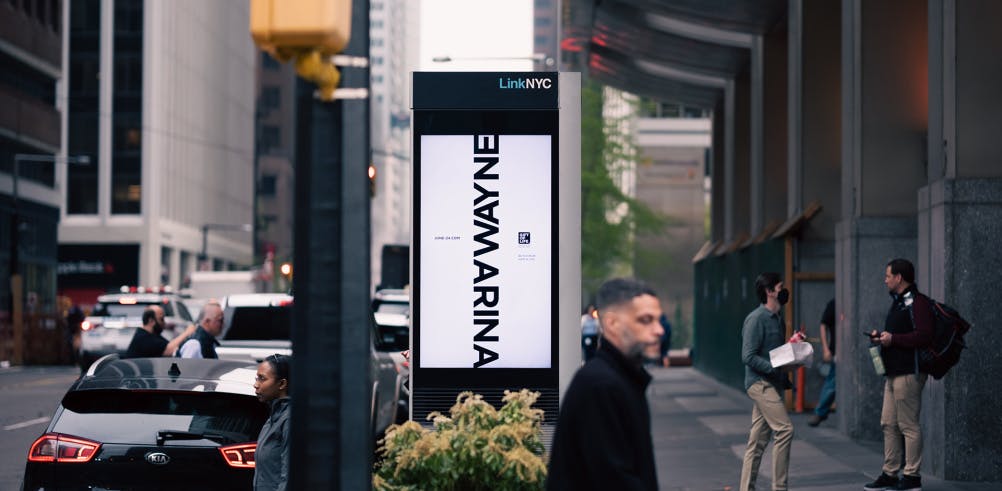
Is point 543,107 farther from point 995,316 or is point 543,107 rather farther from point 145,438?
point 995,316

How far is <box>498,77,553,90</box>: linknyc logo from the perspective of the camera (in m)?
10.5

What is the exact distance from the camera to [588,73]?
137ft

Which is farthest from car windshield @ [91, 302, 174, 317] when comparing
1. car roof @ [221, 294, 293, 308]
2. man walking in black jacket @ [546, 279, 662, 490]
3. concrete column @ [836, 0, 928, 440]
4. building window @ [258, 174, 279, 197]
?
building window @ [258, 174, 279, 197]

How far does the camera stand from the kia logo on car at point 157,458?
8.59m

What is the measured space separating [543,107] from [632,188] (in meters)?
67.2

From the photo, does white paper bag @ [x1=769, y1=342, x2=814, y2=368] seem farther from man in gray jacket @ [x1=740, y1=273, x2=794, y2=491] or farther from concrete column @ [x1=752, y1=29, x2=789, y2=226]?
concrete column @ [x1=752, y1=29, x2=789, y2=226]

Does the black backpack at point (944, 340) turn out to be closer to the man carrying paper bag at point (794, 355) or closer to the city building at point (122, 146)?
the man carrying paper bag at point (794, 355)

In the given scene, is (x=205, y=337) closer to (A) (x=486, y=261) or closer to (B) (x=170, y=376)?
(A) (x=486, y=261)

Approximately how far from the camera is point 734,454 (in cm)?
1762

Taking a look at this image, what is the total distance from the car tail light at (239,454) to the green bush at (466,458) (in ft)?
2.85

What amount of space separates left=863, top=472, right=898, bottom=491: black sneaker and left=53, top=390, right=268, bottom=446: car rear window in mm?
6301

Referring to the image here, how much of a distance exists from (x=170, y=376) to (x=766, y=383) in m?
5.04

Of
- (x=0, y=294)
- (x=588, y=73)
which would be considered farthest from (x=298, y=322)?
(x=0, y=294)

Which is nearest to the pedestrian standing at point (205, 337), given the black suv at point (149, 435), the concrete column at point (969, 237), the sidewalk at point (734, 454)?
the sidewalk at point (734, 454)
